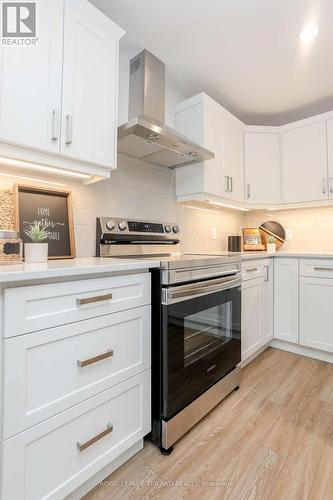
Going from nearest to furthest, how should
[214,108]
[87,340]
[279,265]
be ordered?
[87,340] → [214,108] → [279,265]

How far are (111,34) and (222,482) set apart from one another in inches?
90.6

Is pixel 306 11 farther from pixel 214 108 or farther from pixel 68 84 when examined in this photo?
pixel 68 84

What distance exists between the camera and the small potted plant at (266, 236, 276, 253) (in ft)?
9.48

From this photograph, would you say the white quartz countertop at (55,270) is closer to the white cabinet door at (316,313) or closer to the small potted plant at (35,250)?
the small potted plant at (35,250)

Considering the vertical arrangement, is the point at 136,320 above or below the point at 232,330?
above

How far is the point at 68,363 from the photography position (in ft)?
3.25

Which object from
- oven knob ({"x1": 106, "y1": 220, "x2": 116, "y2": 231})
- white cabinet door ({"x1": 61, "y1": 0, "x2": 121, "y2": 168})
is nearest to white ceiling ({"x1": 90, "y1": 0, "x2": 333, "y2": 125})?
white cabinet door ({"x1": 61, "y1": 0, "x2": 121, "y2": 168})

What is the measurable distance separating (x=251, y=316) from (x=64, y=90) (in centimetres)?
203

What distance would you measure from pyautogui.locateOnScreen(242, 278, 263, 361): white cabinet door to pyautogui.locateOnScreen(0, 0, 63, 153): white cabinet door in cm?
170

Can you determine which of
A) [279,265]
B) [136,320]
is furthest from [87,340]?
[279,265]

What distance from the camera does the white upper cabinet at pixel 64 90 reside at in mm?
1158

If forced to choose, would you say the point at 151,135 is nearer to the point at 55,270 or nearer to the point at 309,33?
the point at 55,270

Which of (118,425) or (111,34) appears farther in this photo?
(111,34)

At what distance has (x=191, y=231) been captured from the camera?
261 centimetres
